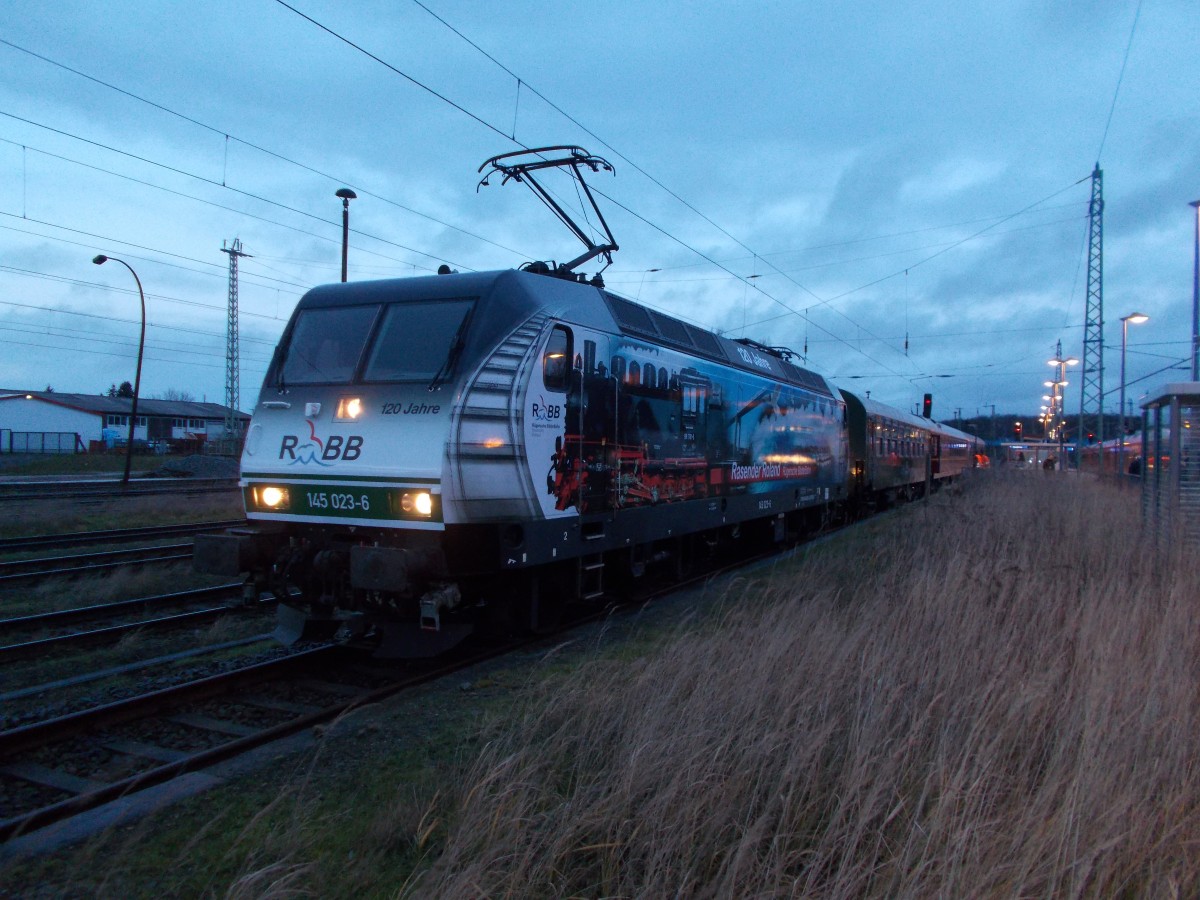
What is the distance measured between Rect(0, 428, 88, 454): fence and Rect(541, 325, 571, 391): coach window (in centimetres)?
5549

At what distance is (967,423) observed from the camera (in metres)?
104

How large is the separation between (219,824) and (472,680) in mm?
2802

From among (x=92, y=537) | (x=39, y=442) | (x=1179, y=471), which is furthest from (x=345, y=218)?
(x=39, y=442)

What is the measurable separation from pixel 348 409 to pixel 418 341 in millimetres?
836

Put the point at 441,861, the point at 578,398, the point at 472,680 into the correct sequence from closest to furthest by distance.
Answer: the point at 441,861
the point at 472,680
the point at 578,398

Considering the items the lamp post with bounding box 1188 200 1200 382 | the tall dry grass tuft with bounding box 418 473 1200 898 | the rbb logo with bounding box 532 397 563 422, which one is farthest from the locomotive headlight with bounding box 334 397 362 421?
the lamp post with bounding box 1188 200 1200 382

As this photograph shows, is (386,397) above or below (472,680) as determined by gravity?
above

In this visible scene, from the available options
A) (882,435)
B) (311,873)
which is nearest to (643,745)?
(311,873)

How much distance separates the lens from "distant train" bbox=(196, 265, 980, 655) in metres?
6.48

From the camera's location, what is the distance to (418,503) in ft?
21.0

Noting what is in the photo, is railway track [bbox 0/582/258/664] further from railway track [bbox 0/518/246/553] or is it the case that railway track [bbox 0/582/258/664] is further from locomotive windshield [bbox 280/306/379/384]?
railway track [bbox 0/518/246/553]

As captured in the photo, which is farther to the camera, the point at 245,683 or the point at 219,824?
the point at 245,683

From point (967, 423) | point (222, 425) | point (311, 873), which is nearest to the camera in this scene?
point (311, 873)

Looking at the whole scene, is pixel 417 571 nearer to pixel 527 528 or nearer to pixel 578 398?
pixel 527 528
